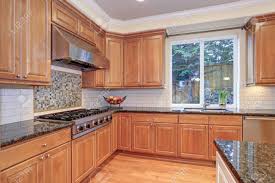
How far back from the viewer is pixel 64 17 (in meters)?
2.51

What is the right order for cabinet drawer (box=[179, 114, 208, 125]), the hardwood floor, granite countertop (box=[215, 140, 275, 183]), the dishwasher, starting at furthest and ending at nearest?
cabinet drawer (box=[179, 114, 208, 125])
the dishwasher
the hardwood floor
granite countertop (box=[215, 140, 275, 183])

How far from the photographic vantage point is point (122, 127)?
3.66 m

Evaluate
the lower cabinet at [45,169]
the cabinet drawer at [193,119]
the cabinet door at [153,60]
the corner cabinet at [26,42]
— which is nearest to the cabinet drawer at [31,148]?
the lower cabinet at [45,169]

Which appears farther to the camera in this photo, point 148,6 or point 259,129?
point 148,6

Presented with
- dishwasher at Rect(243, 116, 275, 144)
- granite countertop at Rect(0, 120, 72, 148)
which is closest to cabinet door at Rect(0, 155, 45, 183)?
granite countertop at Rect(0, 120, 72, 148)

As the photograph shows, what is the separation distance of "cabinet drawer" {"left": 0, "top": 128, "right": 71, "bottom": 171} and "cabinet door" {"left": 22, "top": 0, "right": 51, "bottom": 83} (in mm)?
637

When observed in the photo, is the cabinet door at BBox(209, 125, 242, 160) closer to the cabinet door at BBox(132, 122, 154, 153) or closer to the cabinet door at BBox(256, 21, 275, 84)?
the cabinet door at BBox(256, 21, 275, 84)

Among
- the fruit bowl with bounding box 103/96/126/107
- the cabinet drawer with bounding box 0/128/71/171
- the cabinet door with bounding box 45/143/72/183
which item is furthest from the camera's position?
the fruit bowl with bounding box 103/96/126/107

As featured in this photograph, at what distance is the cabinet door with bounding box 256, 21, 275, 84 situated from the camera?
10.0ft

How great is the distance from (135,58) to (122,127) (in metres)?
1.44

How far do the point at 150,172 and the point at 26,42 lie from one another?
2.44 m

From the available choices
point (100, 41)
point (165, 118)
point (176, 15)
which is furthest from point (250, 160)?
point (100, 41)

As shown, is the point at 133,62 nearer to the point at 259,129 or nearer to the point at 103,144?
the point at 103,144

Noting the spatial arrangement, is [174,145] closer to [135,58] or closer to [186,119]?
[186,119]
